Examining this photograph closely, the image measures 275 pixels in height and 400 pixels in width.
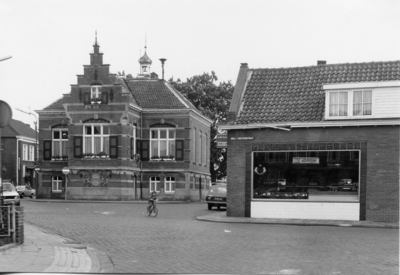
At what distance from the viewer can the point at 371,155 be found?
663 inches

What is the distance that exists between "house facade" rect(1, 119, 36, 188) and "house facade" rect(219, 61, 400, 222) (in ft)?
34.9

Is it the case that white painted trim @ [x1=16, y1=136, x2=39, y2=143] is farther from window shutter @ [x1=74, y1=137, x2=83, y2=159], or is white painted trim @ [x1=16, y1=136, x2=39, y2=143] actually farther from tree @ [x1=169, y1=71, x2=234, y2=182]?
window shutter @ [x1=74, y1=137, x2=83, y2=159]

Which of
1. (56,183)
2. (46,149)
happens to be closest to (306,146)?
(56,183)

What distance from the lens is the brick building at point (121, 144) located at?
1300 inches

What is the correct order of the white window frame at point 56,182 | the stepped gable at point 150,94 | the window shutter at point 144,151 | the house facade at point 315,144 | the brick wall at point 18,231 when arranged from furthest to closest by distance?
1. the window shutter at point 144,151
2. the stepped gable at point 150,94
3. the white window frame at point 56,182
4. the house facade at point 315,144
5. the brick wall at point 18,231

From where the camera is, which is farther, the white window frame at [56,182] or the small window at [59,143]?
the small window at [59,143]

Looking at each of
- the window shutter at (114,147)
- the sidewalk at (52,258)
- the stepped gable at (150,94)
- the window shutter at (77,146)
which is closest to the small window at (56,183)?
the window shutter at (77,146)

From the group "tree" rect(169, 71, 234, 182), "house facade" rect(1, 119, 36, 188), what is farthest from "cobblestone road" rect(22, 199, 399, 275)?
"tree" rect(169, 71, 234, 182)

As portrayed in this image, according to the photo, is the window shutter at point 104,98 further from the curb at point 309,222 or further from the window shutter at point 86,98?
the curb at point 309,222

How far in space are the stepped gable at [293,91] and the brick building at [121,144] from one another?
1233cm

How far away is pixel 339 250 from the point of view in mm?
9523

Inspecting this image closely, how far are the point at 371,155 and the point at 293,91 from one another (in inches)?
Result: 130

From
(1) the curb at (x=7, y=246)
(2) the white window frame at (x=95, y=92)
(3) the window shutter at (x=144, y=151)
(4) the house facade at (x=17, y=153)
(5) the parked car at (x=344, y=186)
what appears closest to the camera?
(4) the house facade at (x=17, y=153)

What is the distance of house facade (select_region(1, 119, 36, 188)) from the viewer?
6.74 meters
